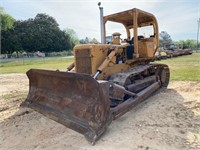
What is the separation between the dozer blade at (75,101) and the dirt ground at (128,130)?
240 millimetres

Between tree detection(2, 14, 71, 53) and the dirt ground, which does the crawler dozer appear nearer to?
the dirt ground

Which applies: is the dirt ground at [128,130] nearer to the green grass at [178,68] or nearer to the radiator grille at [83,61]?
the radiator grille at [83,61]

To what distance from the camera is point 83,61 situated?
5.24 metres

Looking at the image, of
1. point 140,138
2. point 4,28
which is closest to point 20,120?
point 140,138

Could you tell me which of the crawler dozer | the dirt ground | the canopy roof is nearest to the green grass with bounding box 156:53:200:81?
the crawler dozer

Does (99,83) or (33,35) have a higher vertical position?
(33,35)

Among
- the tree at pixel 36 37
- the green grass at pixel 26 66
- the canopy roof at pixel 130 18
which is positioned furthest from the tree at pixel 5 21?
the canopy roof at pixel 130 18

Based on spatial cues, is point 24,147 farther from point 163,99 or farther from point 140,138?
point 163,99

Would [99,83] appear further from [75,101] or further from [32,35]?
[32,35]

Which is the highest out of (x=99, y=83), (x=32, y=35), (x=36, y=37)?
(x=32, y=35)

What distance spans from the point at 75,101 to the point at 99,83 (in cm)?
78

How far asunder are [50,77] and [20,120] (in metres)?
1.22

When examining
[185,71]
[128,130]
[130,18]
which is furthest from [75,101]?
[185,71]

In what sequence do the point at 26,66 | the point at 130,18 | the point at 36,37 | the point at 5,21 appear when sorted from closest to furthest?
1. the point at 130,18
2. the point at 26,66
3. the point at 5,21
4. the point at 36,37
